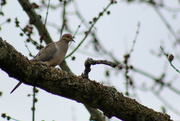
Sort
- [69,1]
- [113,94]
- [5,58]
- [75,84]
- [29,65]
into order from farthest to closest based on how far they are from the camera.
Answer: [69,1], [113,94], [75,84], [29,65], [5,58]

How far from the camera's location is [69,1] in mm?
6184

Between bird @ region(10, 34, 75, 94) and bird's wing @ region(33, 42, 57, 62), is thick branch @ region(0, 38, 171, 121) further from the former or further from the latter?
bird's wing @ region(33, 42, 57, 62)

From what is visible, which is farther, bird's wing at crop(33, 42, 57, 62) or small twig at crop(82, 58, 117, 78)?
bird's wing at crop(33, 42, 57, 62)

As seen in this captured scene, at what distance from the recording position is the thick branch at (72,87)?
9.08ft

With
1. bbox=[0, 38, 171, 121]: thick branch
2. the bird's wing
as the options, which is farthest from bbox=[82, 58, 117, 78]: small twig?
the bird's wing

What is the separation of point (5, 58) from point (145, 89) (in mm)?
4360

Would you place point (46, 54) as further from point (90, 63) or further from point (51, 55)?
point (90, 63)

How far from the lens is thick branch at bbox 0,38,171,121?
109 inches

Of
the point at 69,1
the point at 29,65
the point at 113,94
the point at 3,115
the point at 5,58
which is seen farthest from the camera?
the point at 69,1

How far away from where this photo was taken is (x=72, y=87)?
3070mm

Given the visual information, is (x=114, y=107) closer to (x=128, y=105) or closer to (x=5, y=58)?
(x=128, y=105)

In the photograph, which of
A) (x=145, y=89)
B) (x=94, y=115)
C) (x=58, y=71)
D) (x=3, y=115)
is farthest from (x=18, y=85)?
(x=145, y=89)

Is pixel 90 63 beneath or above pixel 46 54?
beneath

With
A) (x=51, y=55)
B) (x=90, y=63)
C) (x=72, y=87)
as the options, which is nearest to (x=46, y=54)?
(x=51, y=55)
